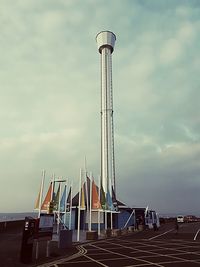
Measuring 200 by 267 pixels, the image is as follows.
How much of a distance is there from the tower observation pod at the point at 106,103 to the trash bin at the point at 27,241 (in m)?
37.9

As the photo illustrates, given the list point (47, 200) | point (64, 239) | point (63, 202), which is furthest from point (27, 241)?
point (63, 202)

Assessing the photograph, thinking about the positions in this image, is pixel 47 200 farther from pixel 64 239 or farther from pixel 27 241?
pixel 27 241

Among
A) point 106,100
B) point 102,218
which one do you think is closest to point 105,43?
point 106,100

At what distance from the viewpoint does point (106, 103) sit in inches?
2608

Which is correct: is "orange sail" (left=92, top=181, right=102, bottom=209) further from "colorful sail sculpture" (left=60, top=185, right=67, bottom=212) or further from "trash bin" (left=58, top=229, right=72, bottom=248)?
"trash bin" (left=58, top=229, right=72, bottom=248)

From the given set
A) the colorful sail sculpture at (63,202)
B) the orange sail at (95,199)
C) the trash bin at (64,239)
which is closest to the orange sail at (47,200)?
the colorful sail sculpture at (63,202)

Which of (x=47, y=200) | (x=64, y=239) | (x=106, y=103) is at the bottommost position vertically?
(x=64, y=239)

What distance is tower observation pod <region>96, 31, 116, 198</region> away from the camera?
6181 cm

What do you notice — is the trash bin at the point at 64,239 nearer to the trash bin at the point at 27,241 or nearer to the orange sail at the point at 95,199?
the trash bin at the point at 27,241

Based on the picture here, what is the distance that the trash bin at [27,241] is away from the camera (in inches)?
667

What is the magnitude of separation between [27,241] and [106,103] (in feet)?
165

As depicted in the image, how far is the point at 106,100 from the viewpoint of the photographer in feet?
218

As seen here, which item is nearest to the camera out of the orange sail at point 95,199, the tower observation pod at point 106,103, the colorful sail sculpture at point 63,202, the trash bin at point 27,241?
the trash bin at point 27,241

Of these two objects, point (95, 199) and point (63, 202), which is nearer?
point (95, 199)
